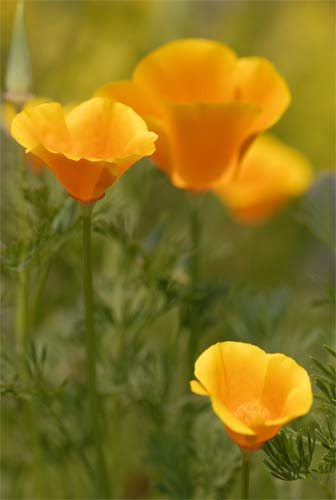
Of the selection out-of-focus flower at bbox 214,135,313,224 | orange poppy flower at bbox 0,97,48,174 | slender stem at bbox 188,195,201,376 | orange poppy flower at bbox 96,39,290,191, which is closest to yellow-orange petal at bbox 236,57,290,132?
orange poppy flower at bbox 96,39,290,191

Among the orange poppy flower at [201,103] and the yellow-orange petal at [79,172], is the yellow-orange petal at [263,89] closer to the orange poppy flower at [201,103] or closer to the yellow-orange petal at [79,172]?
the orange poppy flower at [201,103]

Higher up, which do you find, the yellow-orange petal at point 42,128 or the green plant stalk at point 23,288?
the yellow-orange petal at point 42,128

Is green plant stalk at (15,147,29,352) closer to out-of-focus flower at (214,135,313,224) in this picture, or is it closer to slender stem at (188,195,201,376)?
slender stem at (188,195,201,376)

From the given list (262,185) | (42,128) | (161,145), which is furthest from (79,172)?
(262,185)

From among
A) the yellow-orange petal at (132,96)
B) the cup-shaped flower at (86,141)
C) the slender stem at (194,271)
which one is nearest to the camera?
the cup-shaped flower at (86,141)

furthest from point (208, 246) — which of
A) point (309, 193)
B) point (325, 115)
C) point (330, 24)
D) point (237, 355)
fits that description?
point (330, 24)

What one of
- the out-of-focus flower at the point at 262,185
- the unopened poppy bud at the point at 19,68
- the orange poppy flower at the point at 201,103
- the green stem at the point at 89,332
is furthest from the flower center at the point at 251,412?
the out-of-focus flower at the point at 262,185

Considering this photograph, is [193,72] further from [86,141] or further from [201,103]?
[86,141]

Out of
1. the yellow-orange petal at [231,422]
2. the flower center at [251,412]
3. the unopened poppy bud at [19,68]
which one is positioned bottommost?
the flower center at [251,412]

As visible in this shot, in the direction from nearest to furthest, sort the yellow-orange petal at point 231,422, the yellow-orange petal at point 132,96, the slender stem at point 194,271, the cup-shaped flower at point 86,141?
the yellow-orange petal at point 231,422
the cup-shaped flower at point 86,141
the yellow-orange petal at point 132,96
the slender stem at point 194,271
